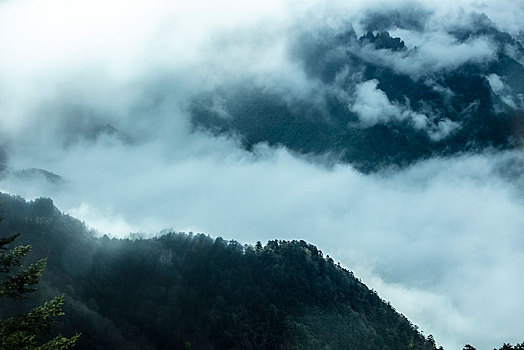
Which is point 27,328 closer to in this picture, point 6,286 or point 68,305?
point 6,286

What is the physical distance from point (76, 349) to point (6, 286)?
16500cm

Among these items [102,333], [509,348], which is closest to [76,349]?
[102,333]

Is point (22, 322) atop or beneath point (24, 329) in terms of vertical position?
atop

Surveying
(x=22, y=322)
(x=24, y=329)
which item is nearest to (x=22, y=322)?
(x=22, y=322)

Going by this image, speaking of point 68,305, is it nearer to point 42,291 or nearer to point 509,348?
point 42,291

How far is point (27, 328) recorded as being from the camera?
1241 inches

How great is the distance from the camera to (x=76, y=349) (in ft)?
593

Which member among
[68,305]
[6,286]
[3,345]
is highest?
[68,305]

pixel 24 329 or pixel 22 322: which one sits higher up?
pixel 22 322

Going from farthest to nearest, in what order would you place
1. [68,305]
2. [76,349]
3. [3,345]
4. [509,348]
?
[68,305], [76,349], [509,348], [3,345]

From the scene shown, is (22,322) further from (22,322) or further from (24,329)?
(24,329)

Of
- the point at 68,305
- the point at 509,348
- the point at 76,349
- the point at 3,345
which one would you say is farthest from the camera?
the point at 68,305

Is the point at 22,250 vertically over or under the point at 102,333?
under

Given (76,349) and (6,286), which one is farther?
(76,349)
